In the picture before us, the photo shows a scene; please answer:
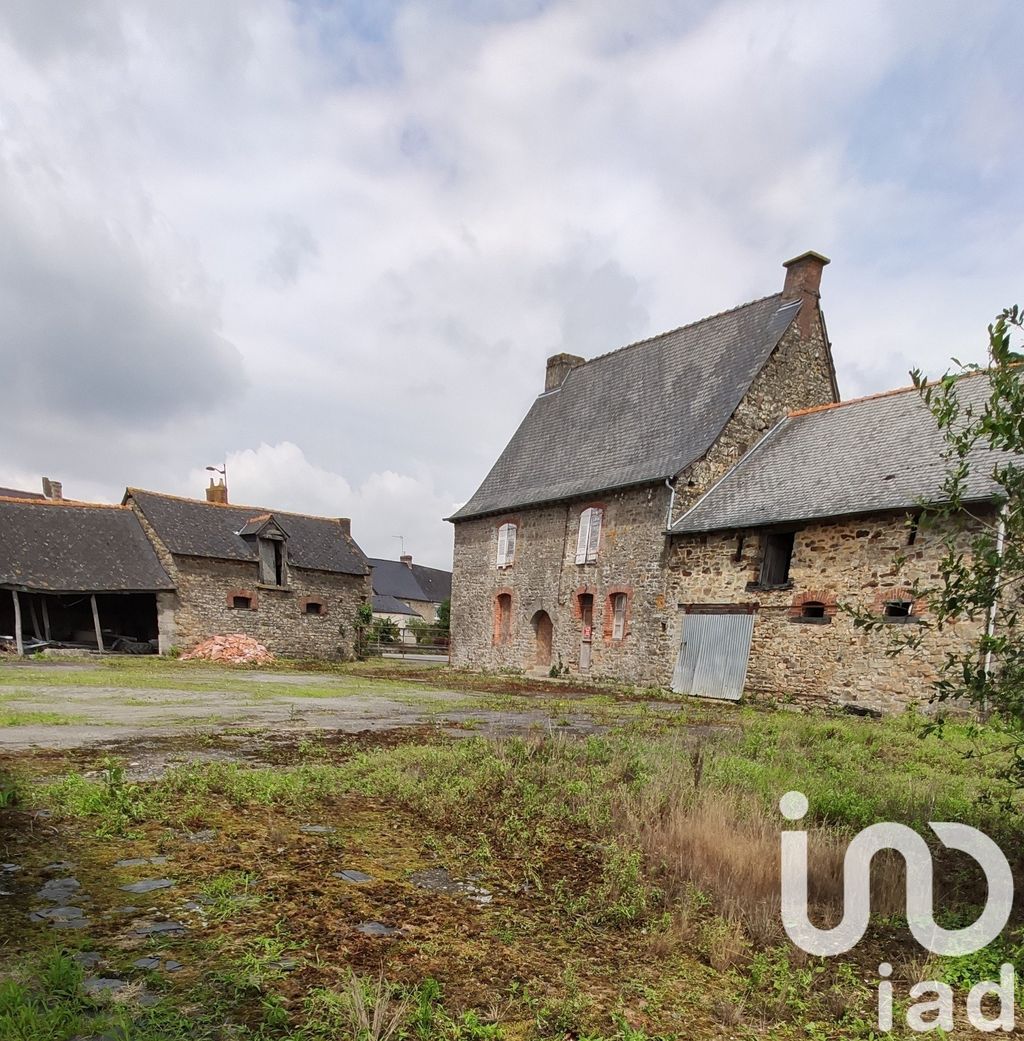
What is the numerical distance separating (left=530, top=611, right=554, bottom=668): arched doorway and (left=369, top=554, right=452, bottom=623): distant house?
29360 millimetres

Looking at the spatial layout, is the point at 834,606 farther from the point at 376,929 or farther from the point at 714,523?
the point at 376,929

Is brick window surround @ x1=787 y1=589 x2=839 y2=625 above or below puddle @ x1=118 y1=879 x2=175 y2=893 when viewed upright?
above

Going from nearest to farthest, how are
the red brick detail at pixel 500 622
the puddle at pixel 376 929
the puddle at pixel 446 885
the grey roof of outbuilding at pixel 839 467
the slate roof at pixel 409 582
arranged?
1. the puddle at pixel 376 929
2. the puddle at pixel 446 885
3. the grey roof of outbuilding at pixel 839 467
4. the red brick detail at pixel 500 622
5. the slate roof at pixel 409 582

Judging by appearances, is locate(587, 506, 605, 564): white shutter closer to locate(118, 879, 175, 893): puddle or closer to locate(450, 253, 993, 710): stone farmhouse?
locate(450, 253, 993, 710): stone farmhouse

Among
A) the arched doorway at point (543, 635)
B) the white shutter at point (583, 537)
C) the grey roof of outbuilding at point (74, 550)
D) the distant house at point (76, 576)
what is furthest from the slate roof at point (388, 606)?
the white shutter at point (583, 537)

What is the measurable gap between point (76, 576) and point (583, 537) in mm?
15258

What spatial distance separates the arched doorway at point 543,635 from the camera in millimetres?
21906

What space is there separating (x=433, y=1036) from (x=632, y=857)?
1.90 meters

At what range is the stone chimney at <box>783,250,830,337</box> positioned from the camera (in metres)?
19.1

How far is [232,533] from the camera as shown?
2686 cm

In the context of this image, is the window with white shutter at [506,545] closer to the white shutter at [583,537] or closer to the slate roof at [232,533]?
the white shutter at [583,537]

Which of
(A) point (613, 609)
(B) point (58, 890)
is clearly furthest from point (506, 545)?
(B) point (58, 890)

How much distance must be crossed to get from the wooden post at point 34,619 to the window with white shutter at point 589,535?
16730 millimetres

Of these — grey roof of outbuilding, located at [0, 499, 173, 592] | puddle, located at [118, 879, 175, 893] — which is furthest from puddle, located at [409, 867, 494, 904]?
grey roof of outbuilding, located at [0, 499, 173, 592]
